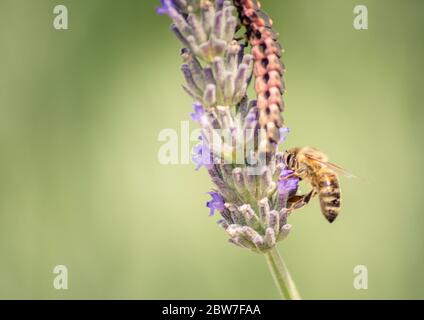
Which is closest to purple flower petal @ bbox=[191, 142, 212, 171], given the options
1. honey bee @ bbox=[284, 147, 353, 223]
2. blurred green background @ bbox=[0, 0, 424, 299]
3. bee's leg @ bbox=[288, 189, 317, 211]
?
bee's leg @ bbox=[288, 189, 317, 211]

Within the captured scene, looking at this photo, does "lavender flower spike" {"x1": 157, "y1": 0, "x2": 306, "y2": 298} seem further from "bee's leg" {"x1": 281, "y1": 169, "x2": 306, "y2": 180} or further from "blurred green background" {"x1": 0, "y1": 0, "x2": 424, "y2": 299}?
"blurred green background" {"x1": 0, "y1": 0, "x2": 424, "y2": 299}

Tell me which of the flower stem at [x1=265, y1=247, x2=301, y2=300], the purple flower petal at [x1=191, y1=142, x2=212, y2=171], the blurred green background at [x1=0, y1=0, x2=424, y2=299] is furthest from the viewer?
the blurred green background at [x1=0, y1=0, x2=424, y2=299]

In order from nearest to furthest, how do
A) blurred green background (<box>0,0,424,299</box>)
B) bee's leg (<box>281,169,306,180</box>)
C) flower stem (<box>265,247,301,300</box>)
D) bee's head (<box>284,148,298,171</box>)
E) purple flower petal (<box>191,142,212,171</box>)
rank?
flower stem (<box>265,247,301,300</box>) < purple flower petal (<box>191,142,212,171</box>) < bee's leg (<box>281,169,306,180</box>) < bee's head (<box>284,148,298,171</box>) < blurred green background (<box>0,0,424,299</box>)

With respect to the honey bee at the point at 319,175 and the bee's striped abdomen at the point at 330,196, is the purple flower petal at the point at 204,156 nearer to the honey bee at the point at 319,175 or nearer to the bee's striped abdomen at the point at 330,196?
the honey bee at the point at 319,175

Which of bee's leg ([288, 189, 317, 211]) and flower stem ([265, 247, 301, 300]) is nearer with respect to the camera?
flower stem ([265, 247, 301, 300])

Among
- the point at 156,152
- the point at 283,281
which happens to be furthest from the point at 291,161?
the point at 156,152

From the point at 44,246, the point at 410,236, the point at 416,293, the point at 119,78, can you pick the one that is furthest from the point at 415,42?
the point at 44,246
